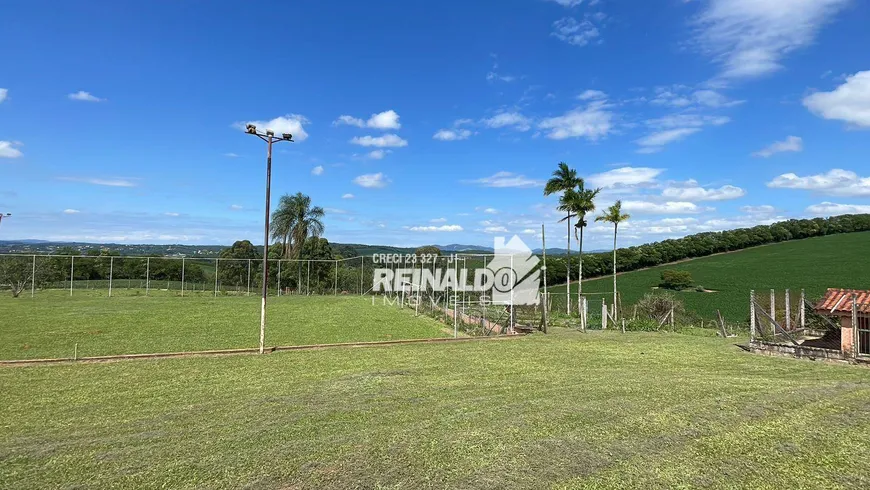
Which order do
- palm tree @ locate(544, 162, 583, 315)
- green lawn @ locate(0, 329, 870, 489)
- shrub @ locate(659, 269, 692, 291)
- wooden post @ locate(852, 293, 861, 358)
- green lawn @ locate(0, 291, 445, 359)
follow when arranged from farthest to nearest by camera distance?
shrub @ locate(659, 269, 692, 291)
palm tree @ locate(544, 162, 583, 315)
green lawn @ locate(0, 291, 445, 359)
wooden post @ locate(852, 293, 861, 358)
green lawn @ locate(0, 329, 870, 489)

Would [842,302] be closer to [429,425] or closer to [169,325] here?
[429,425]

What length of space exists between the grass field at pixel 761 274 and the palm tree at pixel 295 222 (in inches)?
915

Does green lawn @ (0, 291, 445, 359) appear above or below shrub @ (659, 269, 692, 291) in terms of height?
below

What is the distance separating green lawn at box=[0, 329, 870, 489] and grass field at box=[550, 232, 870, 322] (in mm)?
21830

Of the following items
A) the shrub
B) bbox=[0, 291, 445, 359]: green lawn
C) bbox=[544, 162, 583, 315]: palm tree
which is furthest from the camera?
the shrub

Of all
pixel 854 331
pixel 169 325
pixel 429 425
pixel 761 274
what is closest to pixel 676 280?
pixel 761 274

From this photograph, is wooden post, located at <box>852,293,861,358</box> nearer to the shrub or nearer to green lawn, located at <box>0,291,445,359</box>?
green lawn, located at <box>0,291,445,359</box>

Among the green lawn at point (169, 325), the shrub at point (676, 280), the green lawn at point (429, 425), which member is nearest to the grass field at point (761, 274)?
the shrub at point (676, 280)

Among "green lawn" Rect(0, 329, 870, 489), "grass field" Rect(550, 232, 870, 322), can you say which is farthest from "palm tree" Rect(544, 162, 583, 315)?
"green lawn" Rect(0, 329, 870, 489)

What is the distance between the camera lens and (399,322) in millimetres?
17094

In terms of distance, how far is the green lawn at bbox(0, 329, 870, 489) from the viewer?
12.9 ft

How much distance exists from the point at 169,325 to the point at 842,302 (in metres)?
17.8

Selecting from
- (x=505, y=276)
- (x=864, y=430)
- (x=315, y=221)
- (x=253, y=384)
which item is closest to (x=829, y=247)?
(x=505, y=276)

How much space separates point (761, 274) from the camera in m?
42.3
